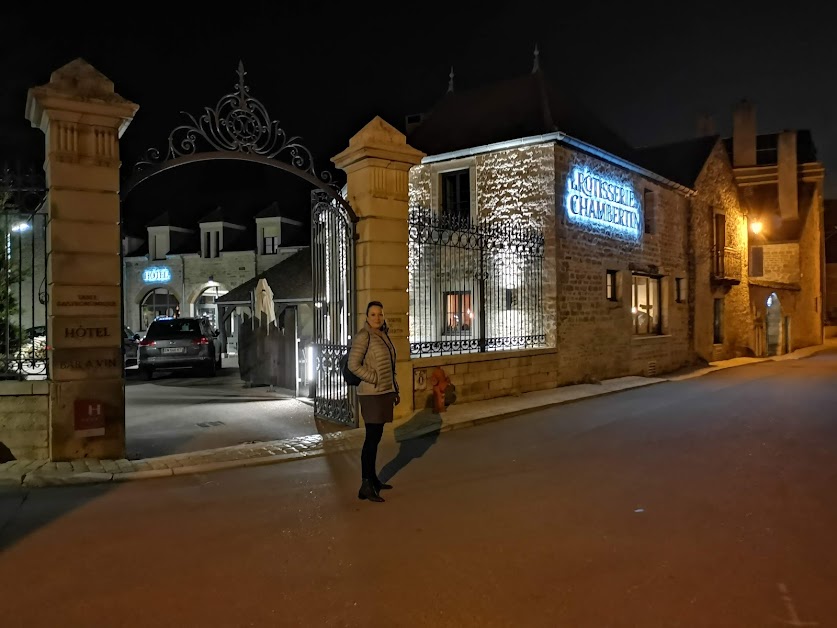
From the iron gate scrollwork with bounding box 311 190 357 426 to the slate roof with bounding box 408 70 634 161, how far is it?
6367 mm

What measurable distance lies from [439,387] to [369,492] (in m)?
4.58

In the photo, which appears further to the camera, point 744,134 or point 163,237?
point 163,237

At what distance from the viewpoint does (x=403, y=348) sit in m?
9.94

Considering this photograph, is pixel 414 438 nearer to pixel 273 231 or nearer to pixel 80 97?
pixel 80 97

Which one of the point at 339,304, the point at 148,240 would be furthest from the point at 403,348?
the point at 148,240

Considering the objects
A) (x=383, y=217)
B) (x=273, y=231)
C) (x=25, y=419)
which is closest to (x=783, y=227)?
(x=273, y=231)

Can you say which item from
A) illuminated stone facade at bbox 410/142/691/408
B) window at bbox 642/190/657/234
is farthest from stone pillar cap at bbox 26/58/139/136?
window at bbox 642/190/657/234

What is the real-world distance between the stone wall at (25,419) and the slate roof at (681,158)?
17815 mm

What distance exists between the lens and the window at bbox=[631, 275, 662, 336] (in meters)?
18.1

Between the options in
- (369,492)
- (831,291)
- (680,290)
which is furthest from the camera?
(831,291)

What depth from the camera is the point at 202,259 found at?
31688 mm

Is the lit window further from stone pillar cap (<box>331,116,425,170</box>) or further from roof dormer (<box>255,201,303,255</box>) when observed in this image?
roof dormer (<box>255,201,303,255</box>)

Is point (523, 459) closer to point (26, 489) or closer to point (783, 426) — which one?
point (783, 426)

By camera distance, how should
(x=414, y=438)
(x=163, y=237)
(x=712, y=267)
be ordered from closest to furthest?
(x=414, y=438), (x=712, y=267), (x=163, y=237)
